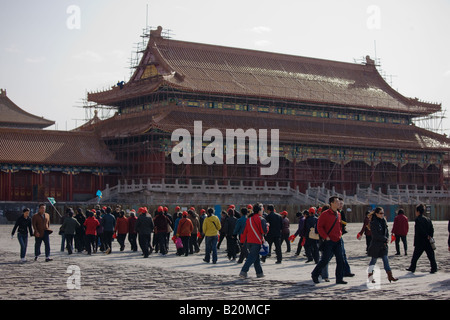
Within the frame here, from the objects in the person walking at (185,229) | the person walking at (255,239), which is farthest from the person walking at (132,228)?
the person walking at (255,239)

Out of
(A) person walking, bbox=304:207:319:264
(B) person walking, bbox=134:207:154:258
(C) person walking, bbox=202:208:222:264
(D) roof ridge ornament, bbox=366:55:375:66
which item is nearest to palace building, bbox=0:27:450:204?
(D) roof ridge ornament, bbox=366:55:375:66

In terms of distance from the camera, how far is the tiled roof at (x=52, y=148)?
53.7 metres

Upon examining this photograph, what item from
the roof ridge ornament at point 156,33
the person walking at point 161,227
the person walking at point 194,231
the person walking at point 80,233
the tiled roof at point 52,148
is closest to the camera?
the person walking at point 161,227

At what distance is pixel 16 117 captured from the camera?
72250mm

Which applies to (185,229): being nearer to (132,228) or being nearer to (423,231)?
(132,228)

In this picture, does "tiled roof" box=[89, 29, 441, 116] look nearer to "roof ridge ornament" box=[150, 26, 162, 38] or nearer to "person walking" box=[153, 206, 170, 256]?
"roof ridge ornament" box=[150, 26, 162, 38]

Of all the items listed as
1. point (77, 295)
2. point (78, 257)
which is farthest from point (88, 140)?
point (77, 295)

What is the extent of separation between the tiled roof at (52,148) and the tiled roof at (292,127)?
1708 mm

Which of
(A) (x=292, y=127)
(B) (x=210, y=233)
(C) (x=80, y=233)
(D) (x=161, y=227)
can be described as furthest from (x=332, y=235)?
(A) (x=292, y=127)

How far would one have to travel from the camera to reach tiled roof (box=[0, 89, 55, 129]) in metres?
71.5

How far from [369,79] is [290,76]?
11.3 meters

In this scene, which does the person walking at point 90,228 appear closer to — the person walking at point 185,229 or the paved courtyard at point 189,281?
the paved courtyard at point 189,281

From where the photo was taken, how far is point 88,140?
192ft
